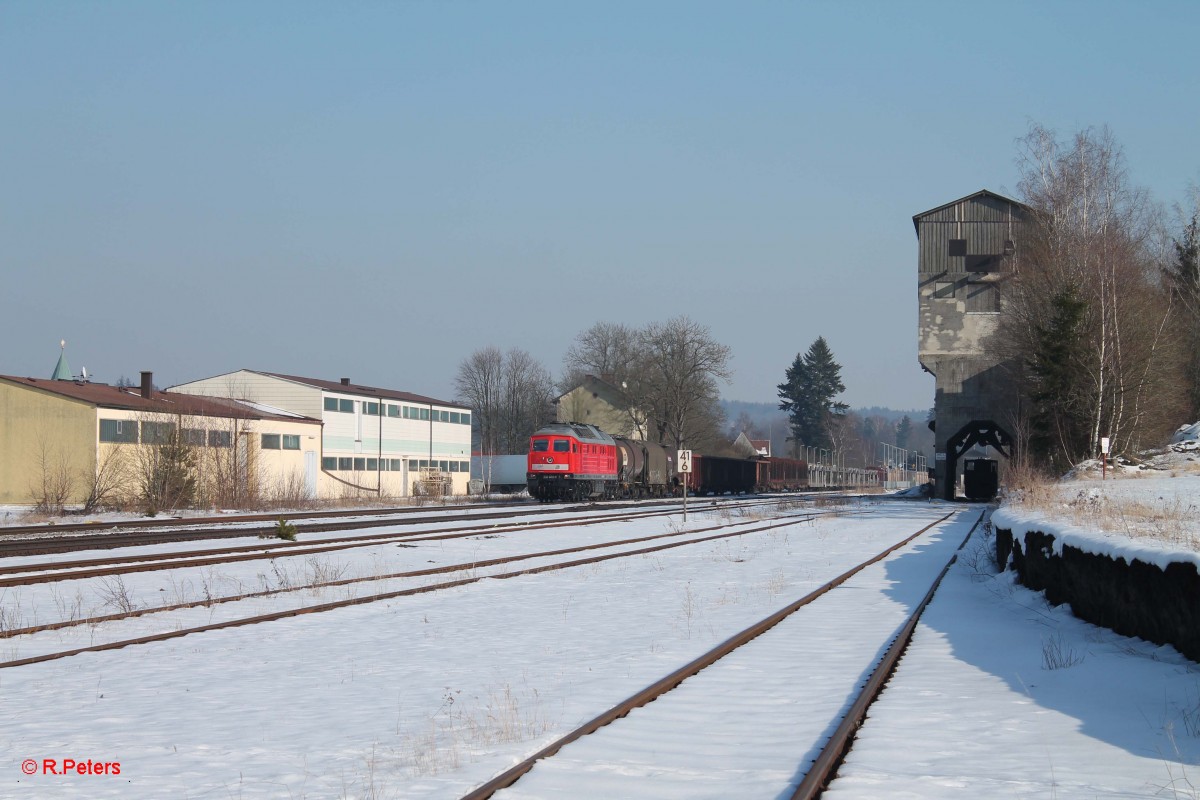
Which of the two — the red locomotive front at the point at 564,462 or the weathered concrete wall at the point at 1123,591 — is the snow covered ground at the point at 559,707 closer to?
the weathered concrete wall at the point at 1123,591

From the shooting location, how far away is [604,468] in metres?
50.0

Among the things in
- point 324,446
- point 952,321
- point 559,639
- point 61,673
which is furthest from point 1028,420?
point 61,673

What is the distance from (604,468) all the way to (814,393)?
370 feet

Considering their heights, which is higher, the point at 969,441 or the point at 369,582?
the point at 969,441

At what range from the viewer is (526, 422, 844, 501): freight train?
46.4 meters

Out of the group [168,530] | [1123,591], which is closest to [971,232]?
[168,530]

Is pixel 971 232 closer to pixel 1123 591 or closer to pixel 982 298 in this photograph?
pixel 982 298

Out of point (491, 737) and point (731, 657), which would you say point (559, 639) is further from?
point (491, 737)

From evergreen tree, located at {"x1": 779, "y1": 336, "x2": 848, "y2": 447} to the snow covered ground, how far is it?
146392mm

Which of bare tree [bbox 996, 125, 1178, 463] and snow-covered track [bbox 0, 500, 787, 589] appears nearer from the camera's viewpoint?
snow-covered track [bbox 0, 500, 787, 589]

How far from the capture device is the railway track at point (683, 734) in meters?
5.92

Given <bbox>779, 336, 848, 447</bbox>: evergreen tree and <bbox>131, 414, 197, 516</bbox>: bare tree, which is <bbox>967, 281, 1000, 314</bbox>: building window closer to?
<bbox>131, 414, 197, 516</bbox>: bare tree

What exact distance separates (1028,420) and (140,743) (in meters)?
47.1

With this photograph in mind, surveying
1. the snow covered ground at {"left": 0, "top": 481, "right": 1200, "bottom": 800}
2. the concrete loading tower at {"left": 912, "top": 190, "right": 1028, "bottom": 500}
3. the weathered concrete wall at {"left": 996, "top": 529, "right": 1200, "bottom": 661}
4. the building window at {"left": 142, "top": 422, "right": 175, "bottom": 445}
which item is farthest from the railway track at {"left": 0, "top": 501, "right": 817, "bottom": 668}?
the concrete loading tower at {"left": 912, "top": 190, "right": 1028, "bottom": 500}
